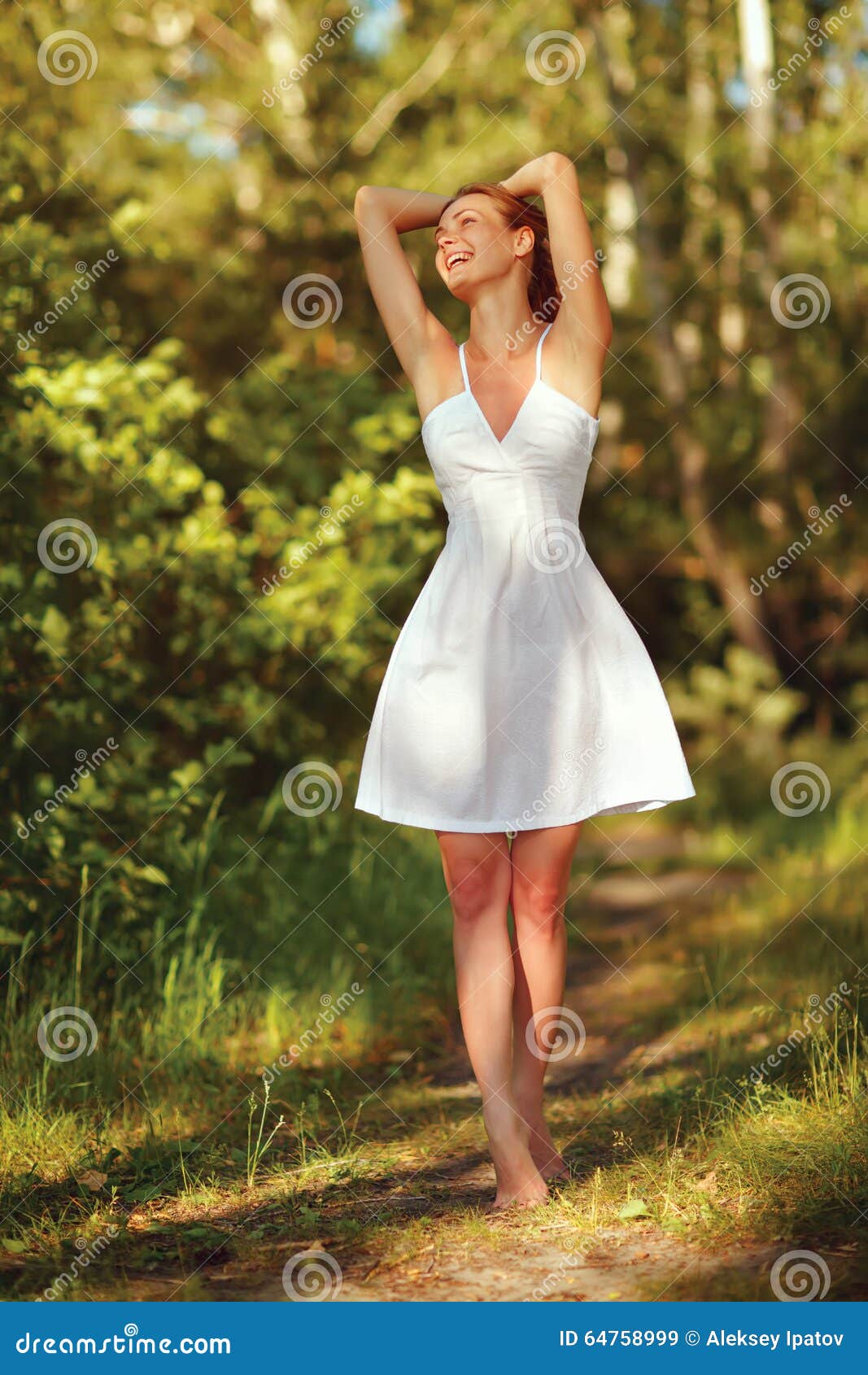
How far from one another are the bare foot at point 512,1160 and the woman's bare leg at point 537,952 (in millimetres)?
128

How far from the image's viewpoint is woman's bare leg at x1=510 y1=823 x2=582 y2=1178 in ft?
10.2

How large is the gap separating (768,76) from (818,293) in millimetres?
1306

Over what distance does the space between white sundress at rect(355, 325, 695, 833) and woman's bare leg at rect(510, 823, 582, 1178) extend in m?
0.09

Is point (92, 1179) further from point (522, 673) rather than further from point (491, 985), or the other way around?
point (522, 673)

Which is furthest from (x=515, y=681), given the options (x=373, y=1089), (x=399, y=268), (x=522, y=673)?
(x=373, y=1089)

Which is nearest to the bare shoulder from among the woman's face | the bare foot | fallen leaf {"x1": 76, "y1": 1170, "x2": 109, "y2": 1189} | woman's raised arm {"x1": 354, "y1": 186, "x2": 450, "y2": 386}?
woman's raised arm {"x1": 354, "y1": 186, "x2": 450, "y2": 386}

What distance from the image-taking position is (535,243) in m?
3.28

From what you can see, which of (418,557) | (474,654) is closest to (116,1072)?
(474,654)

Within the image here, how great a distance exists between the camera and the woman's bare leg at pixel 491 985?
304 centimetres

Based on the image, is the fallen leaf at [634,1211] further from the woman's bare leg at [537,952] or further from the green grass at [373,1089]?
the woman's bare leg at [537,952]

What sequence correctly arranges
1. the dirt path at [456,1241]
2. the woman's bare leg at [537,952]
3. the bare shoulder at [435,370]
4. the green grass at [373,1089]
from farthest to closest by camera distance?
the bare shoulder at [435,370]
the woman's bare leg at [537,952]
the green grass at [373,1089]
the dirt path at [456,1241]

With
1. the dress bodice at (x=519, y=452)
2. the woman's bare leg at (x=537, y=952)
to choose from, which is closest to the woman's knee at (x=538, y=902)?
the woman's bare leg at (x=537, y=952)

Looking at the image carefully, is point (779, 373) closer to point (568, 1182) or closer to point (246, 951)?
point (246, 951)

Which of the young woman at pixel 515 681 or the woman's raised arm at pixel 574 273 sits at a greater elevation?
the woman's raised arm at pixel 574 273
